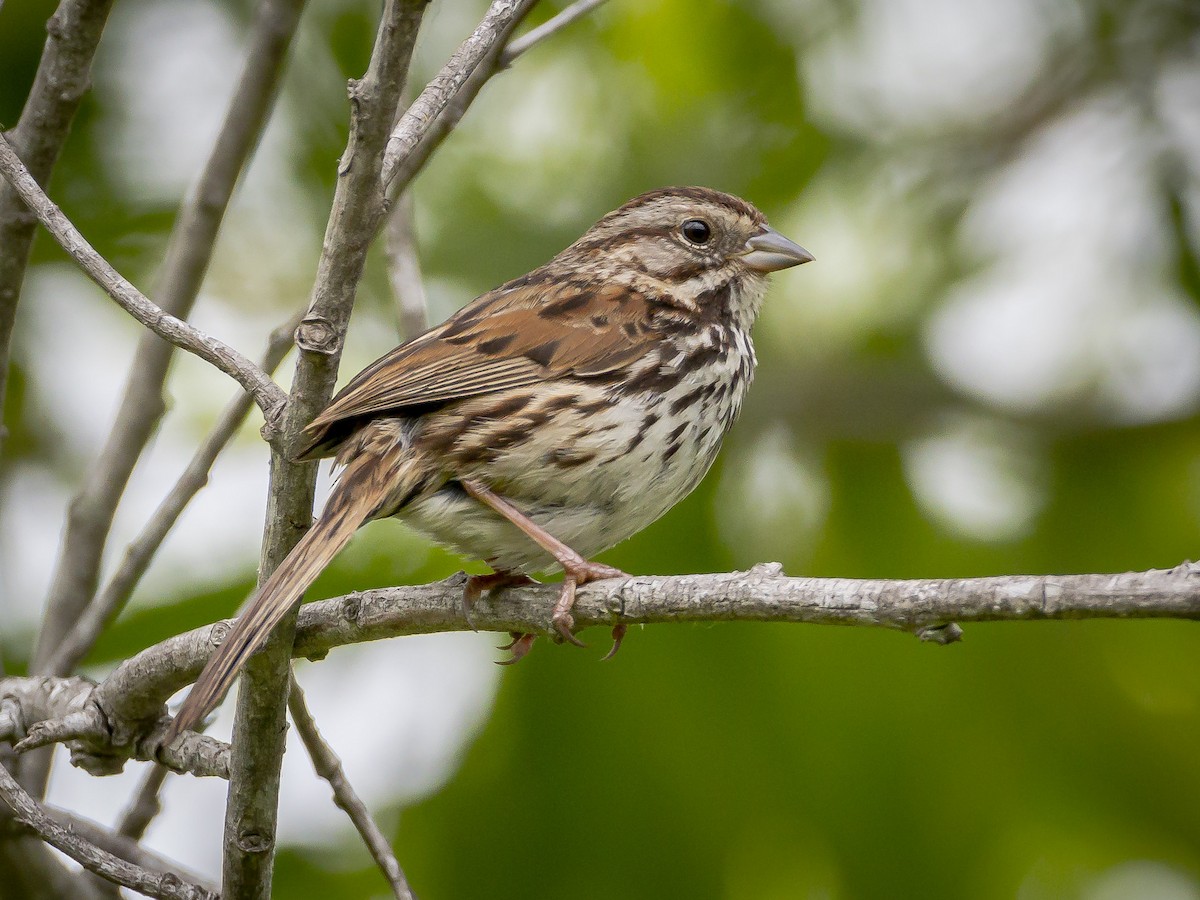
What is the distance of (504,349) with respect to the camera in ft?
13.0

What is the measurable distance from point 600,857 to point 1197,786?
215cm

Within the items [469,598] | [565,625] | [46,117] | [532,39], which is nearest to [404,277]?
[532,39]

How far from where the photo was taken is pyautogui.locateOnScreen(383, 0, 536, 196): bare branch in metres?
2.88

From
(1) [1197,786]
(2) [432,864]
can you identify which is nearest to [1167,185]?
(1) [1197,786]

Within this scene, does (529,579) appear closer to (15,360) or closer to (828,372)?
(828,372)

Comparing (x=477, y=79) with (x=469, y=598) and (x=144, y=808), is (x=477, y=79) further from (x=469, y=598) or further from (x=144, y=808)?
(x=144, y=808)

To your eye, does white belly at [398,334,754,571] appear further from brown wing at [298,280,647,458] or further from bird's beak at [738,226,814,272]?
bird's beak at [738,226,814,272]

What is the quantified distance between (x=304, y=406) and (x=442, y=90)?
73cm

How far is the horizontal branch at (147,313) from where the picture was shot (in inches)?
114

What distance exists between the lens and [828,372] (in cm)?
550

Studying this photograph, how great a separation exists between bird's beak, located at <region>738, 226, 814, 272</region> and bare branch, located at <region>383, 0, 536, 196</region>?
1.47m

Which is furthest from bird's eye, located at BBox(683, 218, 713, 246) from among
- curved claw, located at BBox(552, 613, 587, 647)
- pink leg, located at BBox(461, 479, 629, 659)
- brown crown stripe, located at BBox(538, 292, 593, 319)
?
curved claw, located at BBox(552, 613, 587, 647)

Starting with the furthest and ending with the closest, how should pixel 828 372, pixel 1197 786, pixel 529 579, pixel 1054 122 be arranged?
pixel 1054 122
pixel 828 372
pixel 1197 786
pixel 529 579

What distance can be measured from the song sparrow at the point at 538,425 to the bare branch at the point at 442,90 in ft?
2.36
